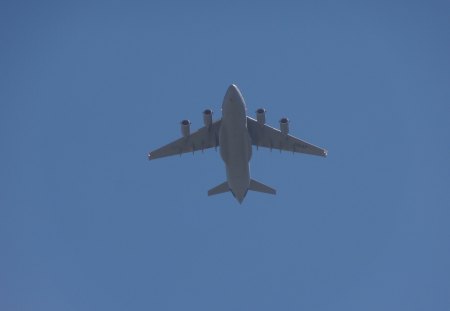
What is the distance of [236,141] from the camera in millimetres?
38094

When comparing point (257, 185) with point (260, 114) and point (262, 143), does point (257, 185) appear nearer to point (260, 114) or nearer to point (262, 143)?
point (262, 143)

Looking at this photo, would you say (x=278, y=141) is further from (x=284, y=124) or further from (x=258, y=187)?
(x=258, y=187)

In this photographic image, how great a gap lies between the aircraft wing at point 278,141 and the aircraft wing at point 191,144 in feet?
8.62

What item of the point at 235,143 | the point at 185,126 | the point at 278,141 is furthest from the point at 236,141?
the point at 278,141

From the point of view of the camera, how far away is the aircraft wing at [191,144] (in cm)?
4203

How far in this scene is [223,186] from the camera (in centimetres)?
4259

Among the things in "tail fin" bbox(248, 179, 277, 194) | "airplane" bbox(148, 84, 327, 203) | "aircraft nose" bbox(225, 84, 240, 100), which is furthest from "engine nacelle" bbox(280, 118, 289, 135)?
"aircraft nose" bbox(225, 84, 240, 100)

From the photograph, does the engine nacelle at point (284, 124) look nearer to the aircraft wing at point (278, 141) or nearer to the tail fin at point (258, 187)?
the aircraft wing at point (278, 141)

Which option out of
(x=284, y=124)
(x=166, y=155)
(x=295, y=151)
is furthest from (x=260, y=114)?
(x=166, y=155)

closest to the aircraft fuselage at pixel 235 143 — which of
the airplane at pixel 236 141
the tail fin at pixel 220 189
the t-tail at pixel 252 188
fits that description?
the airplane at pixel 236 141

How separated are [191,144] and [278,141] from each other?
612cm

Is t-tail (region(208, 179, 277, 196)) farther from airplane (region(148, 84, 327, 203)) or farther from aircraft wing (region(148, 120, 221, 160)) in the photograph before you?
aircraft wing (region(148, 120, 221, 160))

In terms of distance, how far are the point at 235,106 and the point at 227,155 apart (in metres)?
4.22

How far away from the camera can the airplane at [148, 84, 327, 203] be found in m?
36.8
